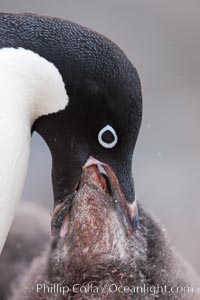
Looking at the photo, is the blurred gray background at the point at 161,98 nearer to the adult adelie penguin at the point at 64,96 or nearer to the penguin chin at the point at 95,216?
the penguin chin at the point at 95,216

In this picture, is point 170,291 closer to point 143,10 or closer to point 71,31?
point 71,31

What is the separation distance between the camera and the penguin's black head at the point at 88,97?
763 mm

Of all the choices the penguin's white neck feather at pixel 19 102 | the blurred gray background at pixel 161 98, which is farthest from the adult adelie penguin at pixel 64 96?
the blurred gray background at pixel 161 98

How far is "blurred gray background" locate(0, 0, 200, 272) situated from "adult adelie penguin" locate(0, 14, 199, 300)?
0.38m

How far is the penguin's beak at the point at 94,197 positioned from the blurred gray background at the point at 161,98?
46cm

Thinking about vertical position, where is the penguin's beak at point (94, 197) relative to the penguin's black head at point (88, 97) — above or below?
below

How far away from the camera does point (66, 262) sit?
3.22 feet

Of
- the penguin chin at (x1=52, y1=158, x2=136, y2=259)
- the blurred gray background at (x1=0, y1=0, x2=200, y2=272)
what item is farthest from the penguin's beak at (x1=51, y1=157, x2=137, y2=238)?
the blurred gray background at (x1=0, y1=0, x2=200, y2=272)

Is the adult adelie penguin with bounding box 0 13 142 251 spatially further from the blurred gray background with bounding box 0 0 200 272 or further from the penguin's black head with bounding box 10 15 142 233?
the blurred gray background with bounding box 0 0 200 272

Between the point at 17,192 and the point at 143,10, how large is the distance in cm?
79

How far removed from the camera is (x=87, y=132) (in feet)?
2.61

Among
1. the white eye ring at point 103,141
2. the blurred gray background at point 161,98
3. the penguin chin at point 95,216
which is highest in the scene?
the blurred gray background at point 161,98

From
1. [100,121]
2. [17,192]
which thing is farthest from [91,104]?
[17,192]

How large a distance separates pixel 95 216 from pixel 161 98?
541 millimetres
